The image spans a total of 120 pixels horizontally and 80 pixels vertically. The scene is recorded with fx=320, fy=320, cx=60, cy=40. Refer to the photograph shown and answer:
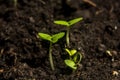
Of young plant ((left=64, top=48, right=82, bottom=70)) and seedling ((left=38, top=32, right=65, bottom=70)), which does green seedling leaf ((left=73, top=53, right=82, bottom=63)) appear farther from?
seedling ((left=38, top=32, right=65, bottom=70))

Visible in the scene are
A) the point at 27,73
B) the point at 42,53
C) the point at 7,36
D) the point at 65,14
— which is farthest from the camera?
the point at 65,14

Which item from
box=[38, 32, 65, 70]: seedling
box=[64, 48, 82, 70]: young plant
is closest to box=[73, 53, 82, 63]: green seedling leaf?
box=[64, 48, 82, 70]: young plant

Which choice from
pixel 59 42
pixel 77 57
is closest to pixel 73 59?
pixel 77 57

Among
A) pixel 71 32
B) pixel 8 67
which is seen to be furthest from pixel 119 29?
pixel 8 67

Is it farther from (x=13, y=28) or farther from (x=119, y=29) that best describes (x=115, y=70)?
(x=13, y=28)

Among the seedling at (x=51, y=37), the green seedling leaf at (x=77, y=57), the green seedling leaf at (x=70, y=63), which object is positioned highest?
the seedling at (x=51, y=37)

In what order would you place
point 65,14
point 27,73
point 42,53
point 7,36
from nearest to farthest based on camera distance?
point 27,73 → point 42,53 → point 7,36 → point 65,14

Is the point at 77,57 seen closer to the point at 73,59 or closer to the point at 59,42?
the point at 73,59

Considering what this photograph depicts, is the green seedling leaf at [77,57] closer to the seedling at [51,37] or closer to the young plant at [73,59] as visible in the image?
the young plant at [73,59]

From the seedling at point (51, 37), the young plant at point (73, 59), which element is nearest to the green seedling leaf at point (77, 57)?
the young plant at point (73, 59)
